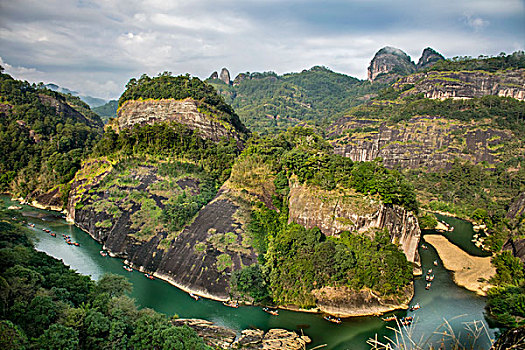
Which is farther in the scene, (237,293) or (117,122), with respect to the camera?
(117,122)

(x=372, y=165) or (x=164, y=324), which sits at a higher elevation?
(x=372, y=165)

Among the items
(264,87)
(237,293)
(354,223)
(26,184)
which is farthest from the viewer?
(264,87)

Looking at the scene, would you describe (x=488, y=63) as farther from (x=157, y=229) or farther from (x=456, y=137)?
(x=157, y=229)

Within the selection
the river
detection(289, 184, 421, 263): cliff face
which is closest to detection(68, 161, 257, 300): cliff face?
the river

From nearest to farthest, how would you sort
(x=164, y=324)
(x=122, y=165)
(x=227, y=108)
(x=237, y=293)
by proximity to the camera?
(x=164, y=324) → (x=237, y=293) → (x=122, y=165) → (x=227, y=108)

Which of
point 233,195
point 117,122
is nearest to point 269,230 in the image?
point 233,195

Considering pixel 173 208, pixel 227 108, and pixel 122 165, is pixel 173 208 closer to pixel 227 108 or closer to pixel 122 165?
pixel 122 165

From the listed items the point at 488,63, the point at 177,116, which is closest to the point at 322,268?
the point at 177,116

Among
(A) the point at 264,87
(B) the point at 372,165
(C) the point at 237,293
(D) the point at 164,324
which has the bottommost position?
(C) the point at 237,293
